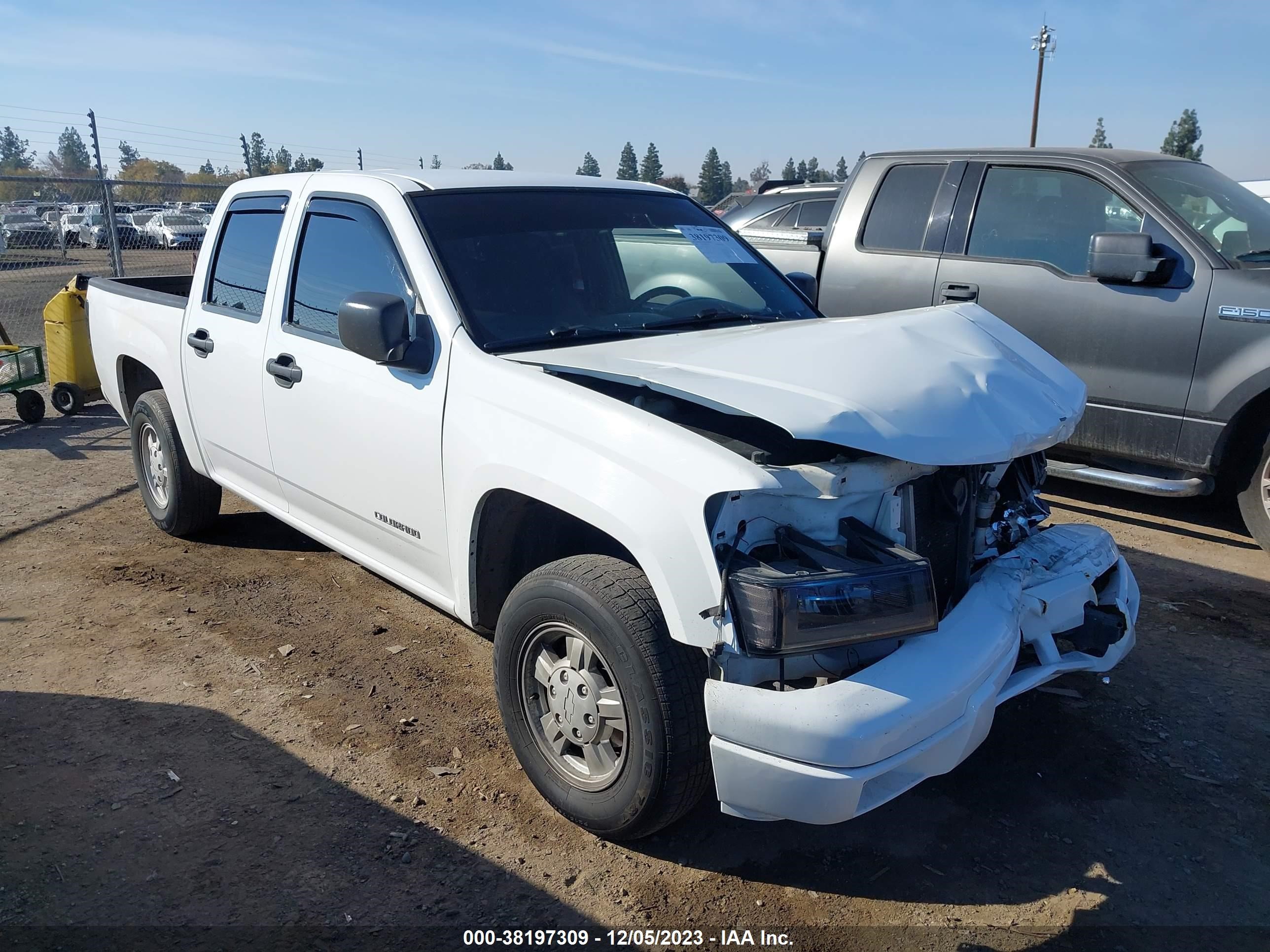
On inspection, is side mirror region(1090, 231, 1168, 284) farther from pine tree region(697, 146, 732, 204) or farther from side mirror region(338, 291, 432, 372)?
pine tree region(697, 146, 732, 204)

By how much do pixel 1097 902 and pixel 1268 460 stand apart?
337 cm

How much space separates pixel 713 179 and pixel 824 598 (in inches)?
3851

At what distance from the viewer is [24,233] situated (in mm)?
11992

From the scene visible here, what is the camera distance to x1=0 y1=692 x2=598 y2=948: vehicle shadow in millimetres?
2607

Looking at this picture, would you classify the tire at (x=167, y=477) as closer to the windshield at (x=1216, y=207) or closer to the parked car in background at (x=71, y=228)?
the windshield at (x=1216, y=207)

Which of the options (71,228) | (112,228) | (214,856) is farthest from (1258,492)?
(71,228)

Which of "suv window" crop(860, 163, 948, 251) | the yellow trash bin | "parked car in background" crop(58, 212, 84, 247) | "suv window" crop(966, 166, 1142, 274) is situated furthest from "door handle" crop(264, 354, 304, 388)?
"parked car in background" crop(58, 212, 84, 247)

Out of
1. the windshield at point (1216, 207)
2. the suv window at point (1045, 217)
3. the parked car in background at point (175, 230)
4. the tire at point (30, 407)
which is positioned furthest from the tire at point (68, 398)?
the parked car in background at point (175, 230)

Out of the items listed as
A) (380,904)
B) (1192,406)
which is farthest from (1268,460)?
(380,904)

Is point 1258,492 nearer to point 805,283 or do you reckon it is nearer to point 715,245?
point 805,283

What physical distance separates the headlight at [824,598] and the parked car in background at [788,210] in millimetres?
6764

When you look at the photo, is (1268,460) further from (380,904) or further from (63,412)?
(63,412)

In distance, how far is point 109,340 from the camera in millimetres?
5832

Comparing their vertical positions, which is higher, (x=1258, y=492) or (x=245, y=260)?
(x=245, y=260)
